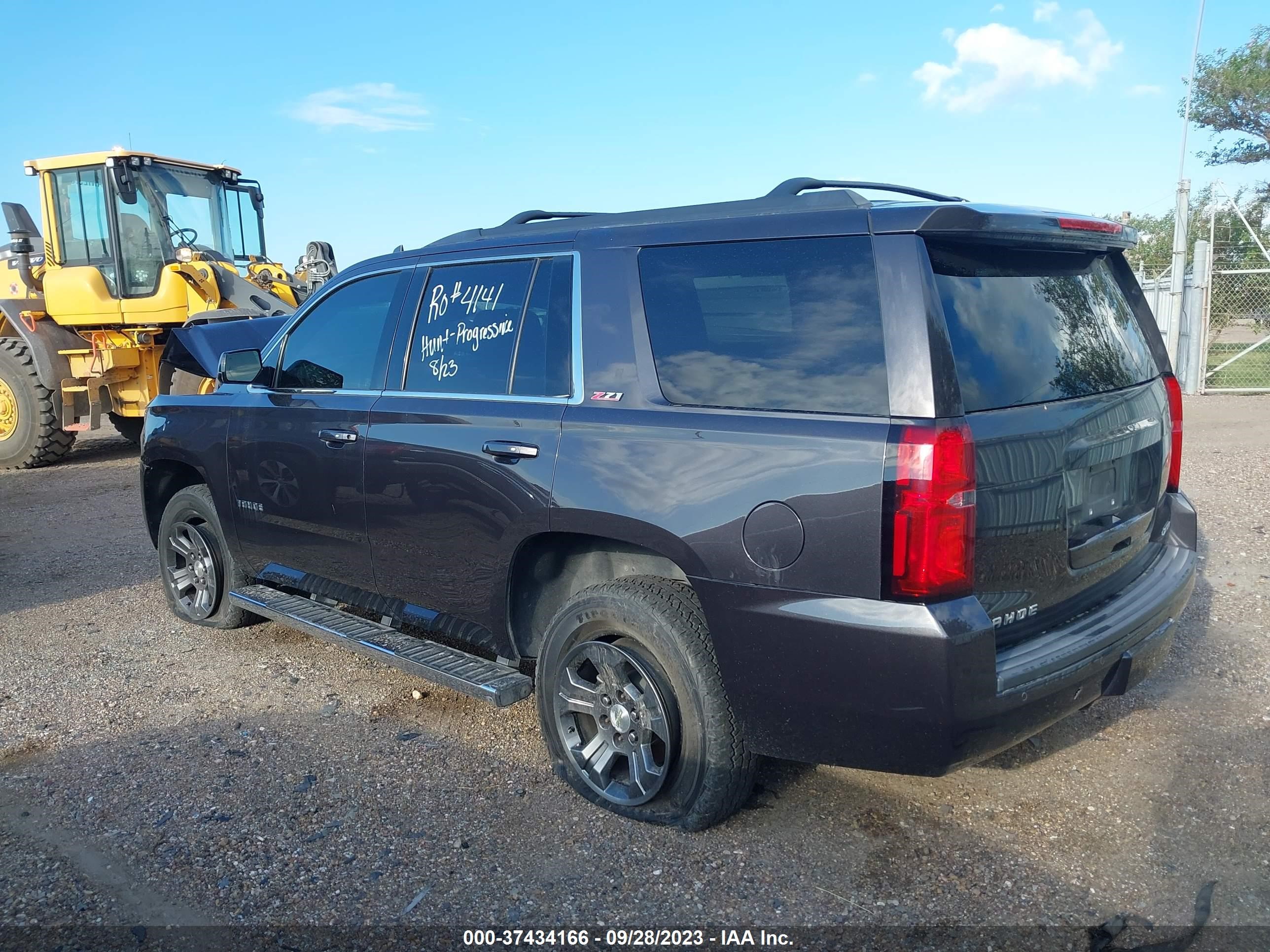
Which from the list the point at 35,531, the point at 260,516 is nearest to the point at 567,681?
the point at 260,516

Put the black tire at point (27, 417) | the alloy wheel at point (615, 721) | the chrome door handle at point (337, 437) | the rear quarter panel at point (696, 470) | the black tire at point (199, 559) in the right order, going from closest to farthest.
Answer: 1. the rear quarter panel at point (696, 470)
2. the alloy wheel at point (615, 721)
3. the chrome door handle at point (337, 437)
4. the black tire at point (199, 559)
5. the black tire at point (27, 417)

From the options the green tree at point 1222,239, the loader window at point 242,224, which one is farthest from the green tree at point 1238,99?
the loader window at point 242,224

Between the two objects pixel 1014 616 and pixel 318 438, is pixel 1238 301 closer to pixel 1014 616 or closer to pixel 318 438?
pixel 1014 616

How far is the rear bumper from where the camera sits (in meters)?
2.69

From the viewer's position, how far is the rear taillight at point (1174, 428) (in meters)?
3.86

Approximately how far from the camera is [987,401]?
286 centimetres

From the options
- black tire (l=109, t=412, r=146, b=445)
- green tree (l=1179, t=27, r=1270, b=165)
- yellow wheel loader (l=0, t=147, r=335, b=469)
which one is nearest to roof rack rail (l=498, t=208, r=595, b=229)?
yellow wheel loader (l=0, t=147, r=335, b=469)

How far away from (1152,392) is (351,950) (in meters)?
3.21

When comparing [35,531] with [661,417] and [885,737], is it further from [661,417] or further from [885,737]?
[885,737]

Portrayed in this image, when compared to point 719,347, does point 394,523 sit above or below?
below

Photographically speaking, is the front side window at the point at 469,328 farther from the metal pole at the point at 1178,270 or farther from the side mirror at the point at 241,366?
the metal pole at the point at 1178,270

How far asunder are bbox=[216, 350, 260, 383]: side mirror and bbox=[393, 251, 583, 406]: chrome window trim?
1.10m

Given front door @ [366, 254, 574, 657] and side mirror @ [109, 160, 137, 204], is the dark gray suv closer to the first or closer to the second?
front door @ [366, 254, 574, 657]

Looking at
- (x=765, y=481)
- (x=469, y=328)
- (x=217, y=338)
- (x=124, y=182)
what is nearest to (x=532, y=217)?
(x=469, y=328)
